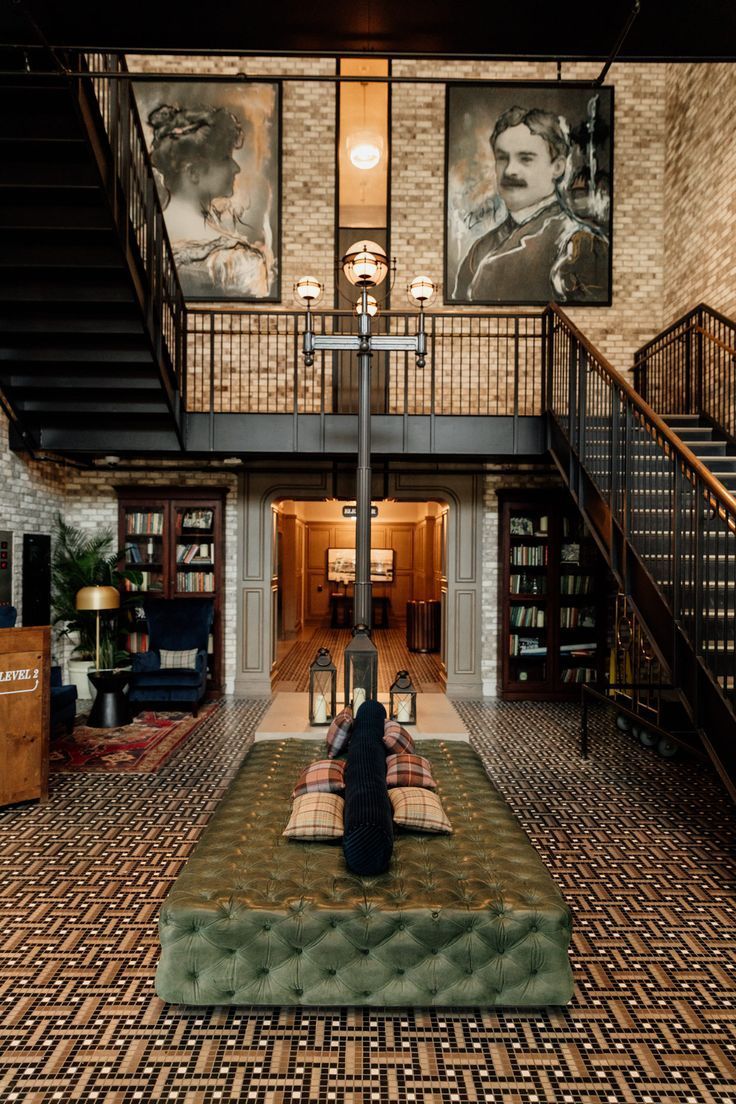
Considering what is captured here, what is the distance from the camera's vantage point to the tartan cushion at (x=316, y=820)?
295 centimetres

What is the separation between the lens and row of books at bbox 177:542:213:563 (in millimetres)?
8102

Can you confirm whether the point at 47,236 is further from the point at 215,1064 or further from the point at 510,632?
the point at 510,632

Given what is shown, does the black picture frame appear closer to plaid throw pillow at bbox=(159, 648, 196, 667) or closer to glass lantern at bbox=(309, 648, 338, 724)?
plaid throw pillow at bbox=(159, 648, 196, 667)

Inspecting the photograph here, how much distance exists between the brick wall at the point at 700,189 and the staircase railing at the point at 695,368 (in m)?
0.30

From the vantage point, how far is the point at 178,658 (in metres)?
7.41

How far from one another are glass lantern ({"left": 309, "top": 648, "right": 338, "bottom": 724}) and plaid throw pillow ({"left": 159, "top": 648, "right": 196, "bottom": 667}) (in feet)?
8.07

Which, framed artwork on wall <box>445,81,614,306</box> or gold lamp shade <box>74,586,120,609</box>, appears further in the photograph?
framed artwork on wall <box>445,81,614,306</box>

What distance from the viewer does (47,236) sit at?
4543 mm

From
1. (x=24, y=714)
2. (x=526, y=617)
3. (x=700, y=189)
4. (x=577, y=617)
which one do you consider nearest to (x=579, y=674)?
(x=577, y=617)

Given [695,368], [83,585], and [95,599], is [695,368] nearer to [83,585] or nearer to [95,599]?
[95,599]

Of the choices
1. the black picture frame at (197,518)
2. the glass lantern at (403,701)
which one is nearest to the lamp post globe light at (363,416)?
the glass lantern at (403,701)

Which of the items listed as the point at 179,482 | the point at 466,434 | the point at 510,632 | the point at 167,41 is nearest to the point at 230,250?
the point at 179,482

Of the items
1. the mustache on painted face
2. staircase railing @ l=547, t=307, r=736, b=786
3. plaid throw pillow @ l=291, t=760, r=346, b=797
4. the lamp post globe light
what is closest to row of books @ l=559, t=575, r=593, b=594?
staircase railing @ l=547, t=307, r=736, b=786

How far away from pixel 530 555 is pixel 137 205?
5.41 metres
